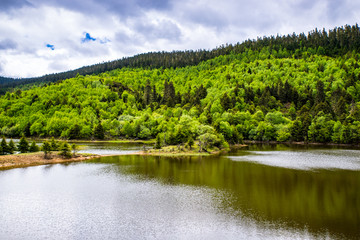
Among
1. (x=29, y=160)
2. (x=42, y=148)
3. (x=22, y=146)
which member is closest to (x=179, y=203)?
(x=29, y=160)

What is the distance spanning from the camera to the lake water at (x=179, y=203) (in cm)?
→ 2680

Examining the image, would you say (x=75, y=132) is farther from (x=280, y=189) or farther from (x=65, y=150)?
(x=280, y=189)

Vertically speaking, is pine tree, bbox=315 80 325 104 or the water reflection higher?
pine tree, bbox=315 80 325 104

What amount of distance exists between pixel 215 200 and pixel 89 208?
1735 cm

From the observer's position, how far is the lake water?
2680 centimetres

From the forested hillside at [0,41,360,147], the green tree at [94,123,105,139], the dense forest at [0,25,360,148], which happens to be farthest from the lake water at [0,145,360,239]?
the green tree at [94,123,105,139]

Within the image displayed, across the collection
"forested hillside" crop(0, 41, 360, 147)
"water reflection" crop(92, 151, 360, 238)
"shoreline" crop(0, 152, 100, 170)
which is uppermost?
"forested hillside" crop(0, 41, 360, 147)

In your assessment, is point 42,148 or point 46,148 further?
point 42,148

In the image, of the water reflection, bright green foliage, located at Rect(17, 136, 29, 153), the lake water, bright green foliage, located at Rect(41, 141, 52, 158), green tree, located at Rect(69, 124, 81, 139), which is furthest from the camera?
green tree, located at Rect(69, 124, 81, 139)

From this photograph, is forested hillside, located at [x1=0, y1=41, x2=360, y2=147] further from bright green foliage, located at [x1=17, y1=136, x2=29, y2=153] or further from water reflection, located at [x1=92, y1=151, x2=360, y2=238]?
bright green foliage, located at [x1=17, y1=136, x2=29, y2=153]

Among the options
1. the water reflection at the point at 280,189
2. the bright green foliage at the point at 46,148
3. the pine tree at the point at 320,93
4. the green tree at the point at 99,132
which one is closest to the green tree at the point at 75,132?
the green tree at the point at 99,132

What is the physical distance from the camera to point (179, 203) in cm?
3581

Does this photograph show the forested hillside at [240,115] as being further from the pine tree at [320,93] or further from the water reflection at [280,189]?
the water reflection at [280,189]

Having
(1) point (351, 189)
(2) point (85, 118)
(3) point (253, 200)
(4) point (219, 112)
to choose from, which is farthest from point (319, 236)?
(2) point (85, 118)
